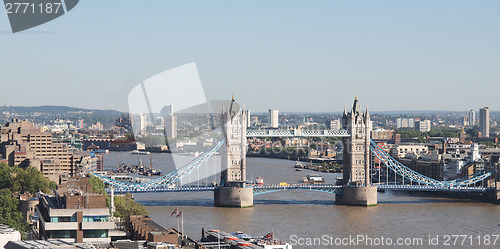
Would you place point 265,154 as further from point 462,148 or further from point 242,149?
point 242,149

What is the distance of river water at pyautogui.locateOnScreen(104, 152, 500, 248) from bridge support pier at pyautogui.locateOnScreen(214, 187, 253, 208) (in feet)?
1.98

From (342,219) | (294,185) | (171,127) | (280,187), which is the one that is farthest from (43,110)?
(342,219)

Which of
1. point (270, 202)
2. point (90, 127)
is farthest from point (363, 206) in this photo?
point (90, 127)

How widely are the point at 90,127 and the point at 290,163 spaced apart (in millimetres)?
52372

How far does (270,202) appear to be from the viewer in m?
45.7

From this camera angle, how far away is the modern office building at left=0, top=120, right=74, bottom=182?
49188mm

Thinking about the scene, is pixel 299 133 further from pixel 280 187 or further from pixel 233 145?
pixel 280 187

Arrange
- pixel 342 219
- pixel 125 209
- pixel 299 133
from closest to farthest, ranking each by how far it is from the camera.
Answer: pixel 125 209, pixel 342 219, pixel 299 133

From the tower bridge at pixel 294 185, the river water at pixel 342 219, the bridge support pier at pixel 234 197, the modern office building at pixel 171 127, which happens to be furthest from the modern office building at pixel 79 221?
the modern office building at pixel 171 127

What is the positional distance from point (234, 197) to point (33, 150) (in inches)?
670

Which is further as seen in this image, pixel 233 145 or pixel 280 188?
pixel 233 145

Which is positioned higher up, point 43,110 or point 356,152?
point 43,110

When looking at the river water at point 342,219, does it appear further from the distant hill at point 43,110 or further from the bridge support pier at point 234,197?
the distant hill at point 43,110

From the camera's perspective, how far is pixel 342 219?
3938 cm
